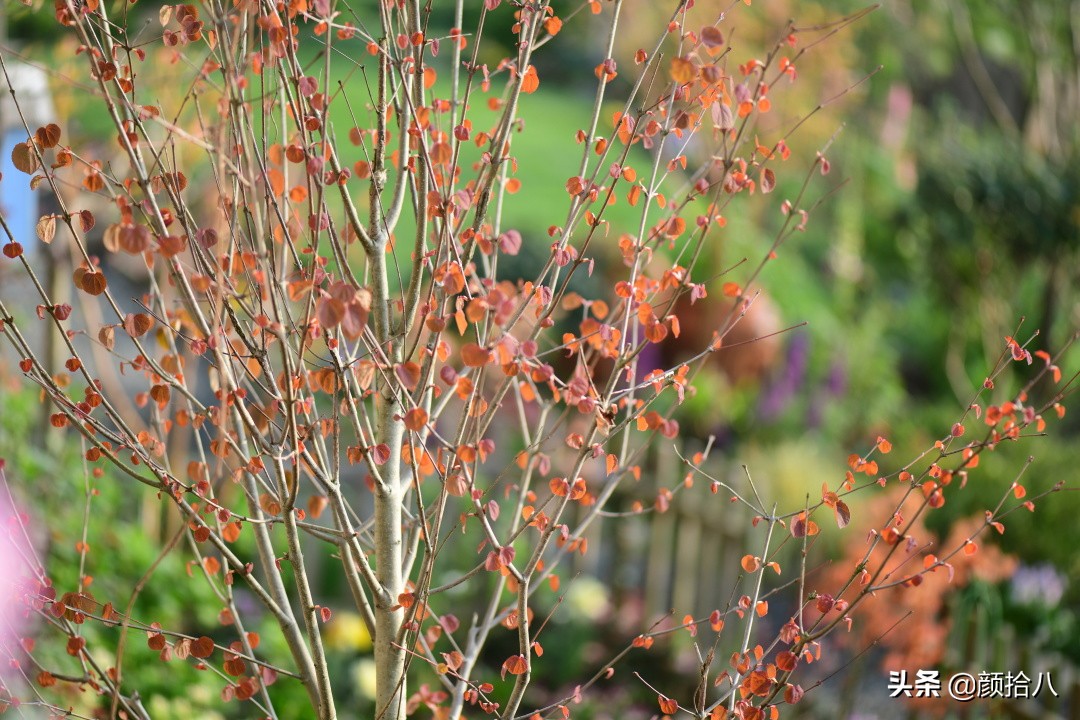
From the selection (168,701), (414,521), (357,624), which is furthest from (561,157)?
(414,521)

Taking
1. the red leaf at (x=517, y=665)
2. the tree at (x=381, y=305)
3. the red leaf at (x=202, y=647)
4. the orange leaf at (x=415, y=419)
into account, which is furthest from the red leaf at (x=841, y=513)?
the red leaf at (x=202, y=647)

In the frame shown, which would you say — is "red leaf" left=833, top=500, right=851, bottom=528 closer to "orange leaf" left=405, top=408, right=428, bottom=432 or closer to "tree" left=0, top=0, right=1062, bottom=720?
"tree" left=0, top=0, right=1062, bottom=720

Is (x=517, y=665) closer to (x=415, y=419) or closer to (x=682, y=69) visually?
(x=415, y=419)

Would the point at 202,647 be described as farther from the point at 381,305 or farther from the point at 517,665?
the point at 381,305

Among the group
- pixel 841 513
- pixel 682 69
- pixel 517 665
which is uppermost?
pixel 682 69

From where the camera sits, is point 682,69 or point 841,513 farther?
point 841,513

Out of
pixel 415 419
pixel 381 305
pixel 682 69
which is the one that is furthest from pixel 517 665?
pixel 682 69

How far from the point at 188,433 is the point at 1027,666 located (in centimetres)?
375

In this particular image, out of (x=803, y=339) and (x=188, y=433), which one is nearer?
(x=188, y=433)

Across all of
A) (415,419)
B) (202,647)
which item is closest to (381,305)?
(415,419)

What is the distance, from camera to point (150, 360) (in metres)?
1.44

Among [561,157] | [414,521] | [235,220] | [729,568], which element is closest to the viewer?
[235,220]

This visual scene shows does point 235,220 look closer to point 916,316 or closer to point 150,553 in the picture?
point 150,553

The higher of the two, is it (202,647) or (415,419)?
(415,419)
